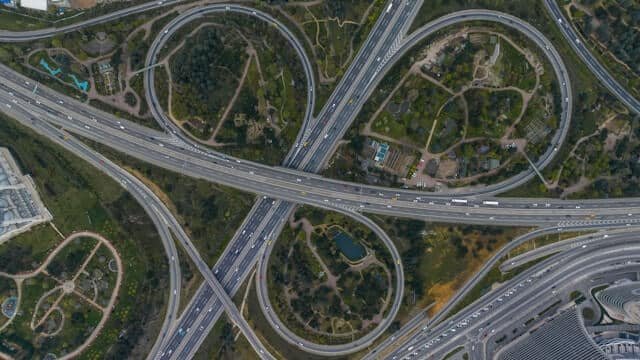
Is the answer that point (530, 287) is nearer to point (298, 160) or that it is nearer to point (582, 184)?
point (582, 184)

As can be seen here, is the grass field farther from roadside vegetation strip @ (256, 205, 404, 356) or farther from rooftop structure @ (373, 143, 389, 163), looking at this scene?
rooftop structure @ (373, 143, 389, 163)

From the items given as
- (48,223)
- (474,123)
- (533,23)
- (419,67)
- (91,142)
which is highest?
(533,23)

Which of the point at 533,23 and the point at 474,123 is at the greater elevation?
the point at 533,23

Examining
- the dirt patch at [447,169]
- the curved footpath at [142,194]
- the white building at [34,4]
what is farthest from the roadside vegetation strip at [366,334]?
the white building at [34,4]

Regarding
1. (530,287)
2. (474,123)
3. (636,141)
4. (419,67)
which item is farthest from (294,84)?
(636,141)

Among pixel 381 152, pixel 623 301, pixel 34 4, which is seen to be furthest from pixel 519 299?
pixel 34 4

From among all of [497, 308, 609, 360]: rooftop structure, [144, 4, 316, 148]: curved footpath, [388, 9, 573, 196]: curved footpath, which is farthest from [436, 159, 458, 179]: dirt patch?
[497, 308, 609, 360]: rooftop structure

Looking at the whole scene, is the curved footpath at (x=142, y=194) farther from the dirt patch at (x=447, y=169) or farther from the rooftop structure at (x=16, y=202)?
the dirt patch at (x=447, y=169)
